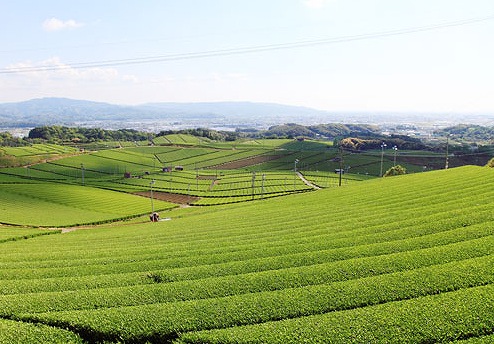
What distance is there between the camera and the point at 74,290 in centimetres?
1603

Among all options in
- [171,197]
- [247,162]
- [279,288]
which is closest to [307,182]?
[171,197]

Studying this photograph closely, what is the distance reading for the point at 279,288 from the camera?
14625mm

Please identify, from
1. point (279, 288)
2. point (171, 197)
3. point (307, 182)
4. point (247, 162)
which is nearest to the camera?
point (279, 288)

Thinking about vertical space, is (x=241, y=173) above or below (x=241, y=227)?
below

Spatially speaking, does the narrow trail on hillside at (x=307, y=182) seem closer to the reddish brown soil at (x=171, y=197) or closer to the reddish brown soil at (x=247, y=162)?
the reddish brown soil at (x=247, y=162)

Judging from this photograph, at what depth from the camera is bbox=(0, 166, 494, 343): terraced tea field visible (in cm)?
1127

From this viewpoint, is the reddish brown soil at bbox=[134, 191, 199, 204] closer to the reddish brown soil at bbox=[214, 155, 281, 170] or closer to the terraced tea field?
the reddish brown soil at bbox=[214, 155, 281, 170]

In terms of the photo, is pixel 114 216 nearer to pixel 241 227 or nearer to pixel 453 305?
pixel 241 227

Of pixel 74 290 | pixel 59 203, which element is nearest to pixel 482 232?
pixel 74 290

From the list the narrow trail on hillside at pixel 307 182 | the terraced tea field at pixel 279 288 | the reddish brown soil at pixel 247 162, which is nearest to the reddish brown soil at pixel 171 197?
the narrow trail on hillside at pixel 307 182

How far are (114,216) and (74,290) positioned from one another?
152 feet

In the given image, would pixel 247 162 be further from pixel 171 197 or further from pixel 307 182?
pixel 171 197

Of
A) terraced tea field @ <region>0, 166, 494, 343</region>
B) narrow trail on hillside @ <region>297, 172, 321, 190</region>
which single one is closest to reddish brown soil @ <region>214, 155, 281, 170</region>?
narrow trail on hillside @ <region>297, 172, 321, 190</region>

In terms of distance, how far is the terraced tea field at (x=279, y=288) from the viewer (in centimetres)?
1127
